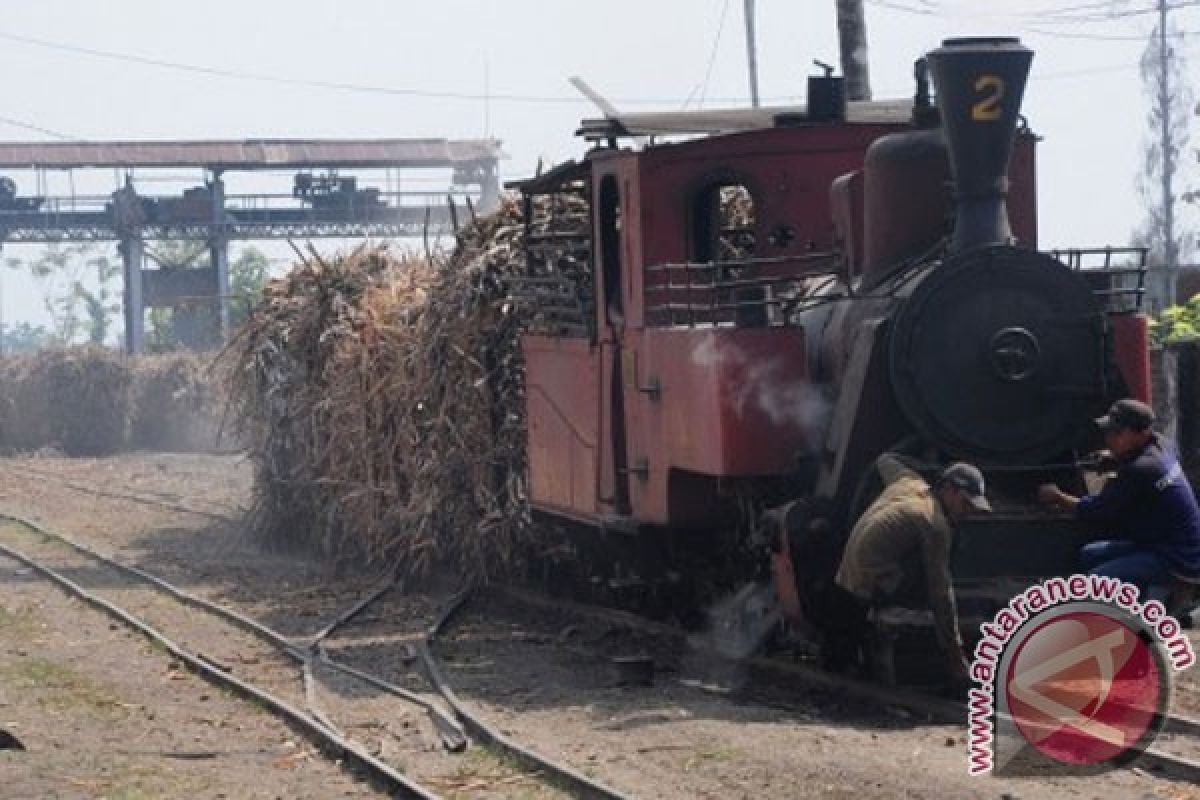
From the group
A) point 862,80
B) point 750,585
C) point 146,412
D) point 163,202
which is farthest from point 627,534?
point 163,202

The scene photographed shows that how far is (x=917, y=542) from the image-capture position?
993 centimetres

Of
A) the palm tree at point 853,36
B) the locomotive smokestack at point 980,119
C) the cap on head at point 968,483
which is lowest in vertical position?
the cap on head at point 968,483

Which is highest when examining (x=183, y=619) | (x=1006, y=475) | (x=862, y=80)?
(x=862, y=80)

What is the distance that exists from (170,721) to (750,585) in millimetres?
3355

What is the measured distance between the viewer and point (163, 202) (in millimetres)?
58594

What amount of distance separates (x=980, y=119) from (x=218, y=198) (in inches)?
1918

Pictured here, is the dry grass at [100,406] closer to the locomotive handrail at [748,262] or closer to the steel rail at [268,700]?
the steel rail at [268,700]

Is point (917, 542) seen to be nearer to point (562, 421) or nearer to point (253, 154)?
point (562, 421)

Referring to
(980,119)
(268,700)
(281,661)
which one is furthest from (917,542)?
(281,661)

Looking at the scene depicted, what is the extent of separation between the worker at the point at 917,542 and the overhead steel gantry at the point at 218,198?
4543 centimetres

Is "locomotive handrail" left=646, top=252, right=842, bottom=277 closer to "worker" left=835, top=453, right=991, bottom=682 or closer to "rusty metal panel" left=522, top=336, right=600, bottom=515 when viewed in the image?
"rusty metal panel" left=522, top=336, right=600, bottom=515

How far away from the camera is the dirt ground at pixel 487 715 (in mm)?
8875

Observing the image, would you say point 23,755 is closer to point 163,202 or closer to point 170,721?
point 170,721

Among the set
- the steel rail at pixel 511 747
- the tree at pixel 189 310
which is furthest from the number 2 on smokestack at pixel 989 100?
the tree at pixel 189 310
